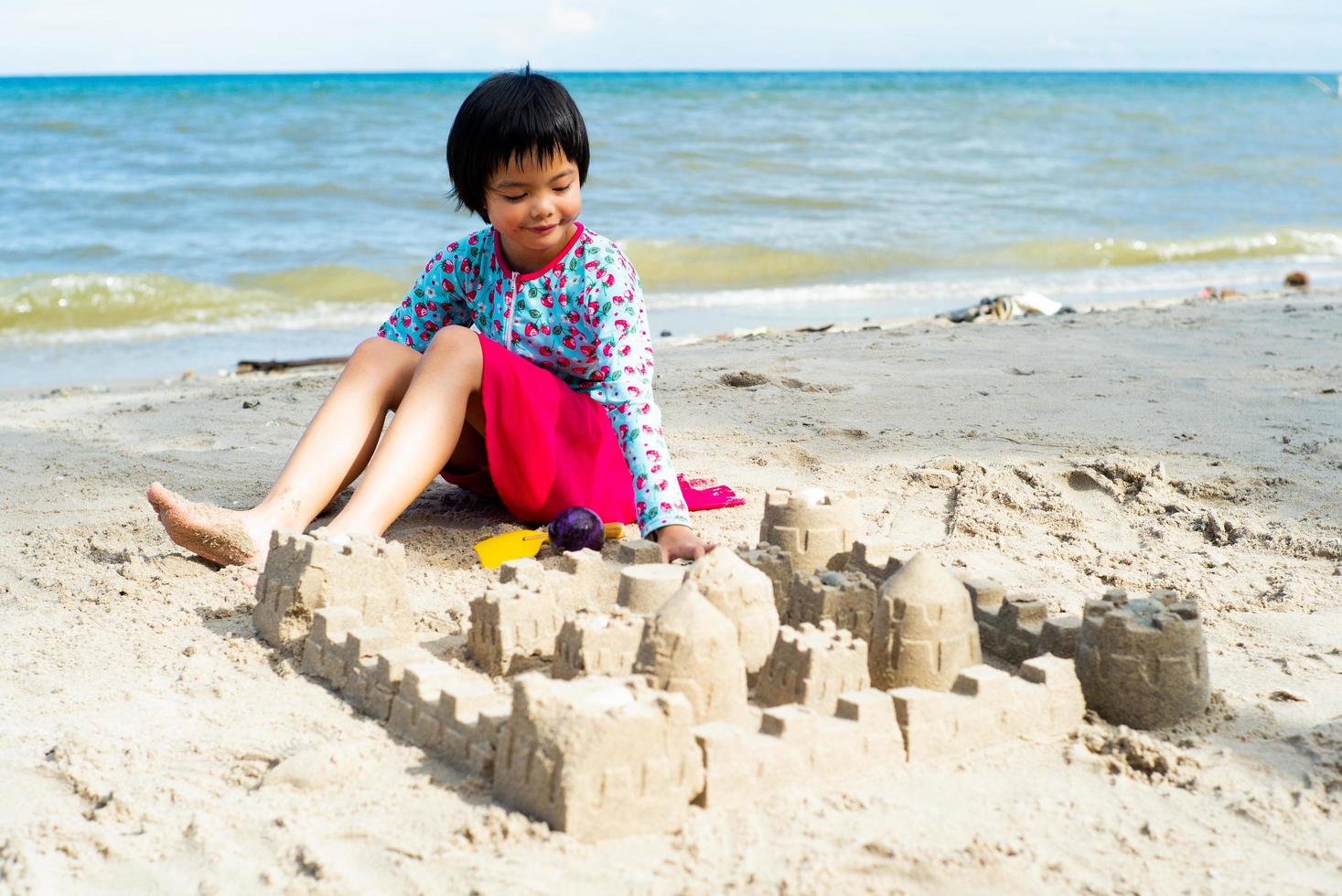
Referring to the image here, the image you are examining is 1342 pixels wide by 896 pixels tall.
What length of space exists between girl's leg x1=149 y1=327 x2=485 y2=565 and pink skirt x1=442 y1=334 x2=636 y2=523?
96mm

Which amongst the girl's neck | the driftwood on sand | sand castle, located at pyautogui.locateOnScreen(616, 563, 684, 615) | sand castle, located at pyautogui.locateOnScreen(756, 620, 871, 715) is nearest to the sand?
sand castle, located at pyautogui.locateOnScreen(756, 620, 871, 715)

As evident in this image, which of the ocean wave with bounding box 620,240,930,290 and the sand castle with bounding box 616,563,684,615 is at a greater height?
the sand castle with bounding box 616,563,684,615

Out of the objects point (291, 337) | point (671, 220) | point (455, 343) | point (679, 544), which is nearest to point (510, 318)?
point (455, 343)

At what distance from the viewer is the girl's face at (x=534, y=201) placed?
134 inches

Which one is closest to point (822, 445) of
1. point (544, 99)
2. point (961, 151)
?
point (544, 99)

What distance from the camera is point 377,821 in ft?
6.48

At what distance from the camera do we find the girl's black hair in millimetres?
3318

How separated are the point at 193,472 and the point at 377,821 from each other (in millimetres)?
2905

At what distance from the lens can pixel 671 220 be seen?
1496cm

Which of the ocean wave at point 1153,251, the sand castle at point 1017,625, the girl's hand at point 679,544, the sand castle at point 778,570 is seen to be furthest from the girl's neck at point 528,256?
the ocean wave at point 1153,251

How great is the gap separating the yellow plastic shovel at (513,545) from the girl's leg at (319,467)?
0.33m

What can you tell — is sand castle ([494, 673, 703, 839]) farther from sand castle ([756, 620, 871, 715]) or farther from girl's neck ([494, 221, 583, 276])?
girl's neck ([494, 221, 583, 276])

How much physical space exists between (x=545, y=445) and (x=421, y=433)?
373 millimetres

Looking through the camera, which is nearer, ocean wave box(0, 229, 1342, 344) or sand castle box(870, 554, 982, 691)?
sand castle box(870, 554, 982, 691)
